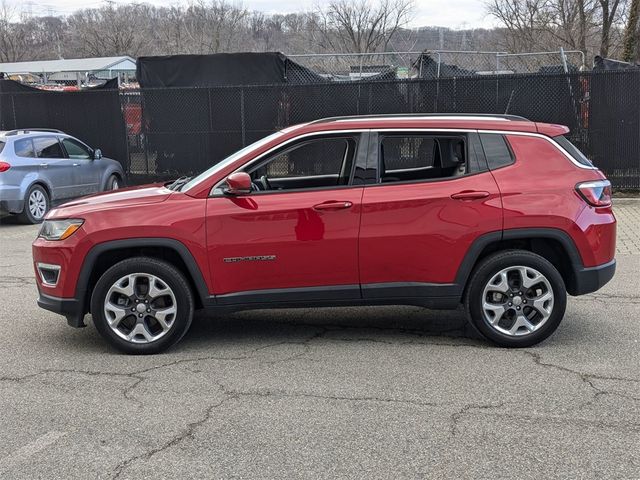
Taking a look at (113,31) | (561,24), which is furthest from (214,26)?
(561,24)

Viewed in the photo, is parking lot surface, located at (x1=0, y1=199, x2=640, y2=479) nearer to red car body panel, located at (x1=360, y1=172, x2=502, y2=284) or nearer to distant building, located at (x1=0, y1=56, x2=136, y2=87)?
red car body panel, located at (x1=360, y1=172, x2=502, y2=284)

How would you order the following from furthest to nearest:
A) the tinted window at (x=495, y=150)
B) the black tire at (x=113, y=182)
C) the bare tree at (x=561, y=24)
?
the bare tree at (x=561, y=24) < the black tire at (x=113, y=182) < the tinted window at (x=495, y=150)

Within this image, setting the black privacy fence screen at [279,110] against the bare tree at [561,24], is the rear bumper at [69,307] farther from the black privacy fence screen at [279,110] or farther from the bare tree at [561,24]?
the bare tree at [561,24]

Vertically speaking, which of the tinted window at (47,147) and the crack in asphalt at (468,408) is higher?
the tinted window at (47,147)

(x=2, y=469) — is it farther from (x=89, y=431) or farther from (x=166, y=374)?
(x=166, y=374)

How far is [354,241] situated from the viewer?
199 inches

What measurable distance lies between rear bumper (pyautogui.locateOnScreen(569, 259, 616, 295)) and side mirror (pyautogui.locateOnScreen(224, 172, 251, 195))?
8.47 feet

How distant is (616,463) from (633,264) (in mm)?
5272

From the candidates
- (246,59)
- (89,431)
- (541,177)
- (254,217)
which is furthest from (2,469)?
(246,59)

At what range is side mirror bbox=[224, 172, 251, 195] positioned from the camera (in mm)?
4984

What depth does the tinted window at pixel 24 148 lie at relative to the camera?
38.9 feet

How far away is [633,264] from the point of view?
26.7 ft

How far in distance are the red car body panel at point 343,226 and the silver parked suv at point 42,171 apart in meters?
7.28

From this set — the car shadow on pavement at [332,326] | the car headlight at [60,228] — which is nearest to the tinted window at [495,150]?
the car shadow on pavement at [332,326]
